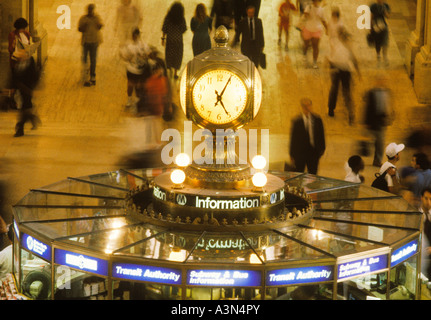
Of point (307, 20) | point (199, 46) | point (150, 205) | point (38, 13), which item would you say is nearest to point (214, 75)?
point (150, 205)

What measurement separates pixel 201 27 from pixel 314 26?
320 centimetres

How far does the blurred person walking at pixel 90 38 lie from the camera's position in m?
22.4

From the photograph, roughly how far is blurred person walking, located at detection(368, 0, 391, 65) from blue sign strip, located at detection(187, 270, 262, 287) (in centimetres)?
1575

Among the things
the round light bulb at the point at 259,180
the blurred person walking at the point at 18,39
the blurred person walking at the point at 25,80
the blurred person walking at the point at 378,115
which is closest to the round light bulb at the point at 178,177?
the round light bulb at the point at 259,180

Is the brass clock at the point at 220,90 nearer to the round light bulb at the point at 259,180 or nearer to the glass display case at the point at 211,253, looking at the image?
the round light bulb at the point at 259,180

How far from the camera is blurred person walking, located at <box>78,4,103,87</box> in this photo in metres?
22.4

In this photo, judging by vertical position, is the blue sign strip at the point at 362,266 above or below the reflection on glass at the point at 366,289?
above

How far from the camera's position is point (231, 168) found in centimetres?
1010

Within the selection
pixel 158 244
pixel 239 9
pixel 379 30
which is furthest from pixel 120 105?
pixel 158 244

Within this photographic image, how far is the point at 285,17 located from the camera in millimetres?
24344

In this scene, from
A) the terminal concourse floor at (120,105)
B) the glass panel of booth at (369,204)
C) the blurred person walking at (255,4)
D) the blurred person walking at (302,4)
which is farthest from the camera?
the blurred person walking at (302,4)

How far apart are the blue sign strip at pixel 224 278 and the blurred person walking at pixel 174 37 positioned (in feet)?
47.2

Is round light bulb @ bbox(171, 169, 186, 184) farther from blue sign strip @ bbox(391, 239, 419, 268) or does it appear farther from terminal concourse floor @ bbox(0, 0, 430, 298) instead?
terminal concourse floor @ bbox(0, 0, 430, 298)

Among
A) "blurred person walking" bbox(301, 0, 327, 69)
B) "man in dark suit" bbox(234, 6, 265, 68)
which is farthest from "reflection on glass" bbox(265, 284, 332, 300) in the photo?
"blurred person walking" bbox(301, 0, 327, 69)
